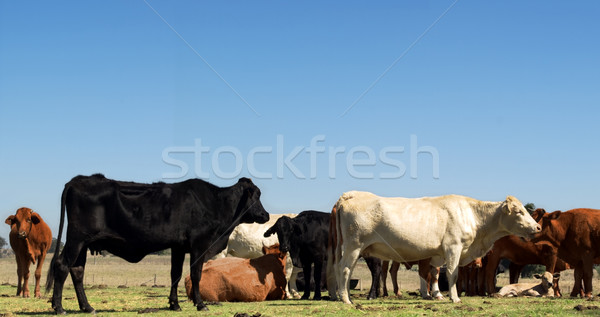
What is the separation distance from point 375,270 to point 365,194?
2984mm

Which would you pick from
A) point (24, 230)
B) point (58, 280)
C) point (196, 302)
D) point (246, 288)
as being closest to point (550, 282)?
point (246, 288)

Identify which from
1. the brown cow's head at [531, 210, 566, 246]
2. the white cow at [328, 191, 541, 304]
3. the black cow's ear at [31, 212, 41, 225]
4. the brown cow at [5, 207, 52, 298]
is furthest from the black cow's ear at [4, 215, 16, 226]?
the brown cow's head at [531, 210, 566, 246]

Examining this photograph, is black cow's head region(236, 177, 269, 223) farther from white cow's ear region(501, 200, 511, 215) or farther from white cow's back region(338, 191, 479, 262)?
white cow's ear region(501, 200, 511, 215)

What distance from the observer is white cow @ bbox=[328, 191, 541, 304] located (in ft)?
51.0

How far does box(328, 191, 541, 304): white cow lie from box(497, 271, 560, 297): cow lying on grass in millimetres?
3488

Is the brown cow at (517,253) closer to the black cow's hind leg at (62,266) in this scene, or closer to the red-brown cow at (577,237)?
the red-brown cow at (577,237)

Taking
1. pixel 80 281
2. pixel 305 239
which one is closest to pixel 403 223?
pixel 305 239

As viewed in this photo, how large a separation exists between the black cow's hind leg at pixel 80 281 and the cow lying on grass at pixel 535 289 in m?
11.5

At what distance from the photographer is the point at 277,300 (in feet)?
56.2

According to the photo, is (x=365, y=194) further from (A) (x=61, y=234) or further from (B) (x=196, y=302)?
(A) (x=61, y=234)

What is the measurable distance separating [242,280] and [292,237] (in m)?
2.49

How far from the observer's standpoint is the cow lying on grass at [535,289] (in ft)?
63.4

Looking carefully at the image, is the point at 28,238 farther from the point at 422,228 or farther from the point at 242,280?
the point at 422,228

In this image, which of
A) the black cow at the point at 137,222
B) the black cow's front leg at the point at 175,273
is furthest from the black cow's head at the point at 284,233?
the black cow's front leg at the point at 175,273
